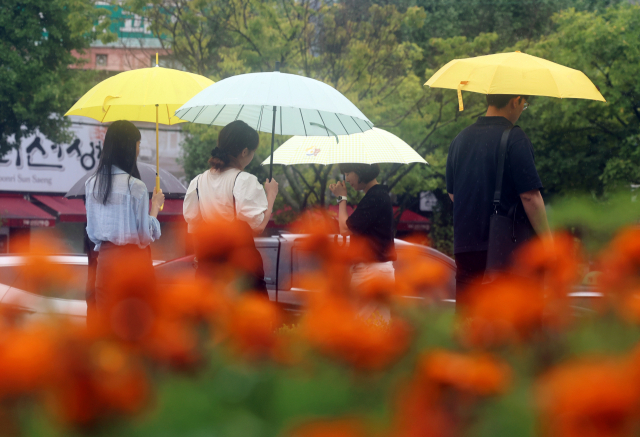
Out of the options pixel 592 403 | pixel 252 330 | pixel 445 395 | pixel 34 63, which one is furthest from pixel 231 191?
pixel 34 63

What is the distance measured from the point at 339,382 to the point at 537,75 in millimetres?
2872

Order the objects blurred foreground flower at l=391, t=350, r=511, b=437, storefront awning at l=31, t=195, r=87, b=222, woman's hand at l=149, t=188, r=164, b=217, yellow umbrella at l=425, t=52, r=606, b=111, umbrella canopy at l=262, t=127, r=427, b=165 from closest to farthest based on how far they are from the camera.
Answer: blurred foreground flower at l=391, t=350, r=511, b=437 < yellow umbrella at l=425, t=52, r=606, b=111 < woman's hand at l=149, t=188, r=164, b=217 < umbrella canopy at l=262, t=127, r=427, b=165 < storefront awning at l=31, t=195, r=87, b=222

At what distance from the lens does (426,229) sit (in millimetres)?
27828

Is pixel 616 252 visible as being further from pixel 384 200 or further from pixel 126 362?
pixel 384 200

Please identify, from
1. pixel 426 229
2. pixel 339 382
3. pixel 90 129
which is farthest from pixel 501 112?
pixel 426 229

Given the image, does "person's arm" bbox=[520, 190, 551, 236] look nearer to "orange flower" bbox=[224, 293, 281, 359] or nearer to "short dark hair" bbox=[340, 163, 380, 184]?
"short dark hair" bbox=[340, 163, 380, 184]

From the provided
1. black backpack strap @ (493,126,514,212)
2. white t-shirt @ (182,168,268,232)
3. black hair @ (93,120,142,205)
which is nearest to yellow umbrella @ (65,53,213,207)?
black hair @ (93,120,142,205)

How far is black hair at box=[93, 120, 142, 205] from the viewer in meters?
3.45

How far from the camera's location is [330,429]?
0.63 m

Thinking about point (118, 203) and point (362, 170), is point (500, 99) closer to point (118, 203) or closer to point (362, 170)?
point (362, 170)

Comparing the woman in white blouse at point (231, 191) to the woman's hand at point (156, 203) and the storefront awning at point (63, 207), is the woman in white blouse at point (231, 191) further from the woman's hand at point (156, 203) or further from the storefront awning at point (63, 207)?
the storefront awning at point (63, 207)

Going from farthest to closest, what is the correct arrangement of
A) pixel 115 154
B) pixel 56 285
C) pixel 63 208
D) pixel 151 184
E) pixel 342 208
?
pixel 63 208
pixel 151 184
pixel 342 208
pixel 115 154
pixel 56 285

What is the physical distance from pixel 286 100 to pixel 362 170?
885 mm

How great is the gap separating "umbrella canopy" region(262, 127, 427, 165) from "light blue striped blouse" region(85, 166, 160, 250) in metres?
1.73
